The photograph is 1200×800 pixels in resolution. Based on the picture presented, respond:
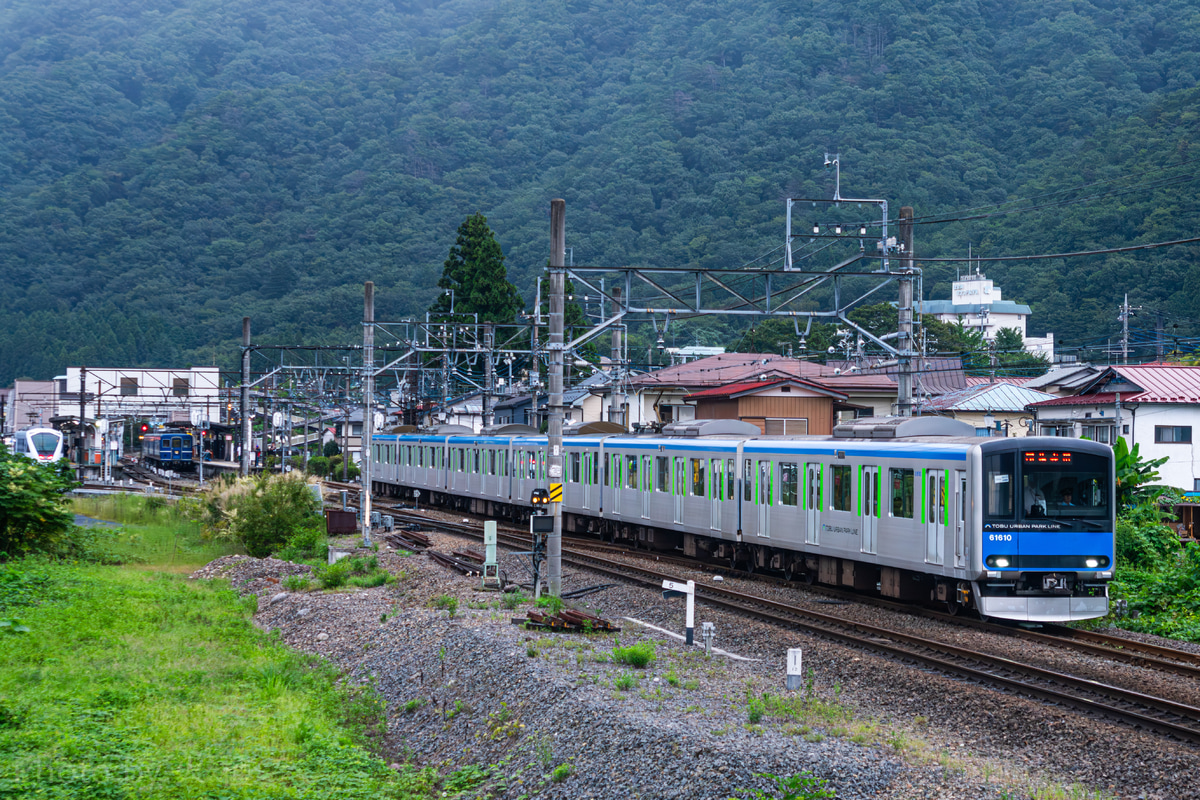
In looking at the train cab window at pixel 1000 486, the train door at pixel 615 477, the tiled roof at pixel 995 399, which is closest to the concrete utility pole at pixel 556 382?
the train cab window at pixel 1000 486

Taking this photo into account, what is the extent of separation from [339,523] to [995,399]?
27.0 metres

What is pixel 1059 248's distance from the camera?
62.1 meters

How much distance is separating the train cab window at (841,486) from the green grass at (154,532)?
13.3 meters

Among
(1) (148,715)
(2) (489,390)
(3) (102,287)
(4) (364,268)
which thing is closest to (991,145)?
(4) (364,268)

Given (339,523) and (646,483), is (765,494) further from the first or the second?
(339,523)

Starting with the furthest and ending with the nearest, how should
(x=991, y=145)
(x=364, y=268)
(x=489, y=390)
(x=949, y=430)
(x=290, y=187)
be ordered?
(x=290, y=187) < (x=364, y=268) < (x=991, y=145) < (x=489, y=390) < (x=949, y=430)

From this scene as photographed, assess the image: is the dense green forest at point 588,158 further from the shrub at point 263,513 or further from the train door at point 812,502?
the train door at point 812,502

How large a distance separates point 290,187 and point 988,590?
106m

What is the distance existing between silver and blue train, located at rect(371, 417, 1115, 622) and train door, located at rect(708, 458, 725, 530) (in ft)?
0.12

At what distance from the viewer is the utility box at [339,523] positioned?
28969 millimetres

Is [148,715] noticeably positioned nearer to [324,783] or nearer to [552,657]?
[324,783]

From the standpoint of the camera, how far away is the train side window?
51.1 feet

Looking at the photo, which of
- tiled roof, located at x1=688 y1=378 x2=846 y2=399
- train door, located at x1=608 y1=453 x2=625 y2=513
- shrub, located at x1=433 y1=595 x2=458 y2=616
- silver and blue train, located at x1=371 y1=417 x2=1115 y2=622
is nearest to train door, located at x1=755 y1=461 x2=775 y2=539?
silver and blue train, located at x1=371 y1=417 x2=1115 y2=622

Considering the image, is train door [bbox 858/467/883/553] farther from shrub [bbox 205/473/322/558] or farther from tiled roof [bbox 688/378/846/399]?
tiled roof [bbox 688/378/846/399]
